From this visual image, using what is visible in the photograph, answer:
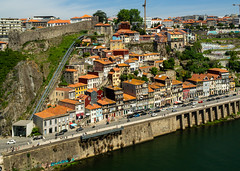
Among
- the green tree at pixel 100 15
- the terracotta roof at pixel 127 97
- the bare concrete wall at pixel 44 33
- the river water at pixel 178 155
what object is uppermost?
the green tree at pixel 100 15

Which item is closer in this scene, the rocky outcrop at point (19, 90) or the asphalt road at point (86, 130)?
the asphalt road at point (86, 130)

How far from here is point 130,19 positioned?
3895 inches

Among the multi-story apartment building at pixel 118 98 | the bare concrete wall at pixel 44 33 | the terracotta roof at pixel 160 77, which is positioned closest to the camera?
the multi-story apartment building at pixel 118 98

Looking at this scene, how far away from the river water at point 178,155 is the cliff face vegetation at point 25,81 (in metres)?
14.1

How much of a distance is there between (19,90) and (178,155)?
28239mm

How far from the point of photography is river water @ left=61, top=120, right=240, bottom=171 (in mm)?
39156

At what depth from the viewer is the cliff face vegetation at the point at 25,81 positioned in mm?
45219

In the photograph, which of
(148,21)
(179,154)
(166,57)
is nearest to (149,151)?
(179,154)

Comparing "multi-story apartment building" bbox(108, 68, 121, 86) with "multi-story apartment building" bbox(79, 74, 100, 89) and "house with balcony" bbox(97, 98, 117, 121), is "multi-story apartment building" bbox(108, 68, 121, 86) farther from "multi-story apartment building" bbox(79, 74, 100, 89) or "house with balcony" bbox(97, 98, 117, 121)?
"house with balcony" bbox(97, 98, 117, 121)

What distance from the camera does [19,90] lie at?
47.8m

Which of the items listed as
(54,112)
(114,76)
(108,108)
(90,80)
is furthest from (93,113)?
(114,76)

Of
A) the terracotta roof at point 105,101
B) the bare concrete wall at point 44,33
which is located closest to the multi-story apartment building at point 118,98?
the terracotta roof at point 105,101

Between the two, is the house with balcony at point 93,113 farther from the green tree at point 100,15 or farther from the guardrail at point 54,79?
the green tree at point 100,15

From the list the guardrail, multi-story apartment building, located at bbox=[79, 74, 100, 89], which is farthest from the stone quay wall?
multi-story apartment building, located at bbox=[79, 74, 100, 89]
